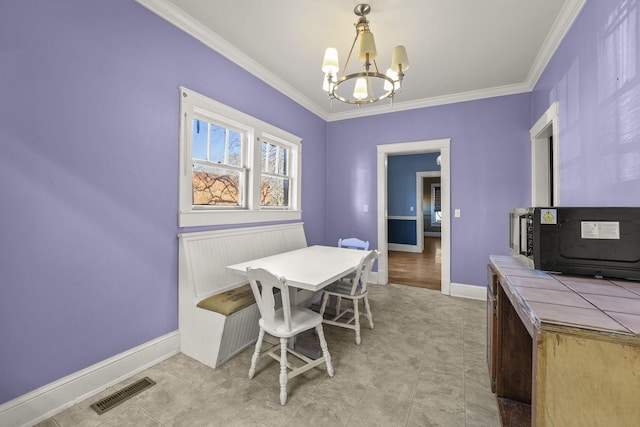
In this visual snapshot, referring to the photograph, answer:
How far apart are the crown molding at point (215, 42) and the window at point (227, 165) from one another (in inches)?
21.4

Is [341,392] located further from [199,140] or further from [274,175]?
[274,175]

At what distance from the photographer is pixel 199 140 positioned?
100.0 inches

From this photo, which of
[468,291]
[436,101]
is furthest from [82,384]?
[436,101]

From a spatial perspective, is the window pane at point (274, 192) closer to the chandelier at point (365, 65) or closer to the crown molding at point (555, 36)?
the chandelier at point (365, 65)

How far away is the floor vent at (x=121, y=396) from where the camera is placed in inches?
63.2

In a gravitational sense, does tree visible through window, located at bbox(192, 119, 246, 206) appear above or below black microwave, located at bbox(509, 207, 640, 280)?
above

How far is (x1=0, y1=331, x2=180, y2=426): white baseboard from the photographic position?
1.44 meters

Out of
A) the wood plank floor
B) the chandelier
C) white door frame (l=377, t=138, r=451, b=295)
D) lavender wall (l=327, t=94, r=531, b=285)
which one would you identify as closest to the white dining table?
the chandelier

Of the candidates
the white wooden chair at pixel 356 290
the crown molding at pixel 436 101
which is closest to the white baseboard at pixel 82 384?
the white wooden chair at pixel 356 290

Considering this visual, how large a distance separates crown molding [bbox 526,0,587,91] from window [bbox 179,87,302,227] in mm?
2886

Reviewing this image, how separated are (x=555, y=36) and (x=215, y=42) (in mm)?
3145

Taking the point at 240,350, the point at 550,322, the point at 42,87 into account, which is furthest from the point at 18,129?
the point at 550,322

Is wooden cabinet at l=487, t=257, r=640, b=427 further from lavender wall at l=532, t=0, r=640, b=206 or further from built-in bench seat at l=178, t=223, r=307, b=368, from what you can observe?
built-in bench seat at l=178, t=223, r=307, b=368

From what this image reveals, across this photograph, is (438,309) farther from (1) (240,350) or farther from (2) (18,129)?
(2) (18,129)
